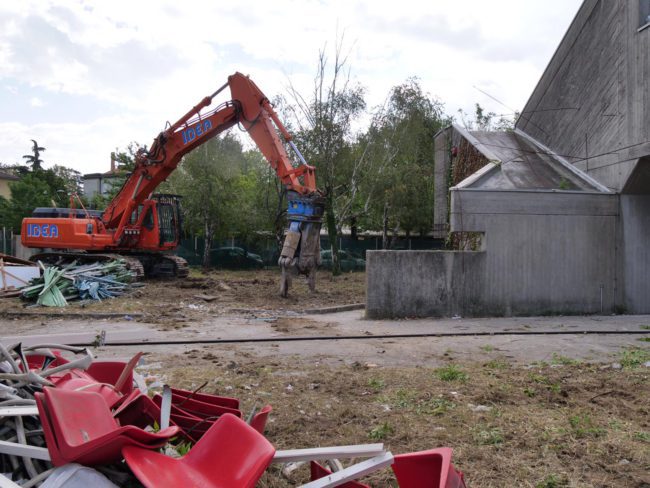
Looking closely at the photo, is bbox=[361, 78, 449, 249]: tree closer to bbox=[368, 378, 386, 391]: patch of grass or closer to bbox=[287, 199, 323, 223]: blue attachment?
Answer: bbox=[287, 199, 323, 223]: blue attachment

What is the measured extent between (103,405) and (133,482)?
1.55 feet

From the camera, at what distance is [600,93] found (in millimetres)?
14484

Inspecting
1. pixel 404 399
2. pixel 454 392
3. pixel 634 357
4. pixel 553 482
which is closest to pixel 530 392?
pixel 454 392

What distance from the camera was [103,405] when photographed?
9.60 feet

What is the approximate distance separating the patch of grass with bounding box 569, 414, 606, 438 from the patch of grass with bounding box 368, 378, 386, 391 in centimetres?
203

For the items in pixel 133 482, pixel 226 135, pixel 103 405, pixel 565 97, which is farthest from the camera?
pixel 226 135

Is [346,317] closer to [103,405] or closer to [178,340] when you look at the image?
[178,340]

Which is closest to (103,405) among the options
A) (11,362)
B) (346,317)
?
(11,362)

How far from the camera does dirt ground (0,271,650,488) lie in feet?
13.4

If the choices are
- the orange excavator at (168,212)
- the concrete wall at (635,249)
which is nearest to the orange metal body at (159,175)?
the orange excavator at (168,212)

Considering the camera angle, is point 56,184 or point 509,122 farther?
point 56,184

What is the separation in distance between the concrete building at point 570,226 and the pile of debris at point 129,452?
31.4 ft

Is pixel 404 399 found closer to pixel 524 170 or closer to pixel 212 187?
pixel 524 170

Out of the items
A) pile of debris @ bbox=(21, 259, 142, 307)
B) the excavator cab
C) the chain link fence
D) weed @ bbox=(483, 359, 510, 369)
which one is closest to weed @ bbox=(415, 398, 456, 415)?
weed @ bbox=(483, 359, 510, 369)
